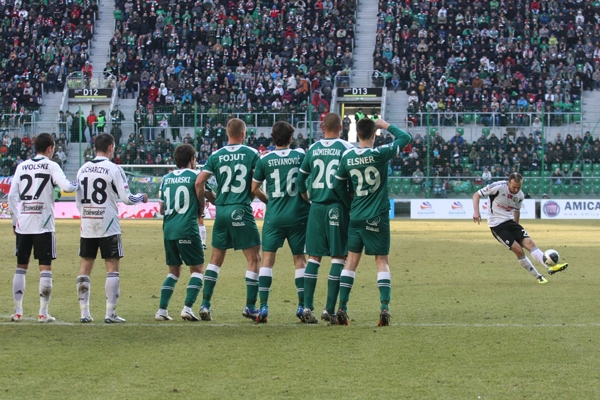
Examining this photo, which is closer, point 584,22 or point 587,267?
point 587,267

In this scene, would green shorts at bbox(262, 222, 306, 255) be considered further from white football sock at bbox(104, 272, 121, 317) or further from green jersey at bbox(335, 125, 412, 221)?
white football sock at bbox(104, 272, 121, 317)

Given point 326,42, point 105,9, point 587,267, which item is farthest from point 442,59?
point 587,267

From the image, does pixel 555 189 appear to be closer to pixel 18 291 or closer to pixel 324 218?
pixel 324 218

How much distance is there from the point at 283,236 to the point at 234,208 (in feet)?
2.05

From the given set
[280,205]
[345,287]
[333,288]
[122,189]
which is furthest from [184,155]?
[345,287]

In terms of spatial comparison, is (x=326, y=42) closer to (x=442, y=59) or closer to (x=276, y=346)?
(x=442, y=59)

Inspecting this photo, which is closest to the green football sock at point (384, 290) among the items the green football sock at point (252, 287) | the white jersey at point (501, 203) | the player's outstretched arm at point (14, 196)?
the green football sock at point (252, 287)

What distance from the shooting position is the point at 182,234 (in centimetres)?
1009

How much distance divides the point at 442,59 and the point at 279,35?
949 centimetres

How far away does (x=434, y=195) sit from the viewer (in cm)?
3775

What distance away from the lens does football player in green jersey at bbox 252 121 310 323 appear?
9.95 m

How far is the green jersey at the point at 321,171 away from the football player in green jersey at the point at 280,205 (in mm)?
195

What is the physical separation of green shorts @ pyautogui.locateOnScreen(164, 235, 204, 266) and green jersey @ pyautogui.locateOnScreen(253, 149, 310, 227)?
2.84ft

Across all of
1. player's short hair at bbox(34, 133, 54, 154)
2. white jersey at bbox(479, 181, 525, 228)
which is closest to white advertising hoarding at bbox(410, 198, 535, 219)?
white jersey at bbox(479, 181, 525, 228)
